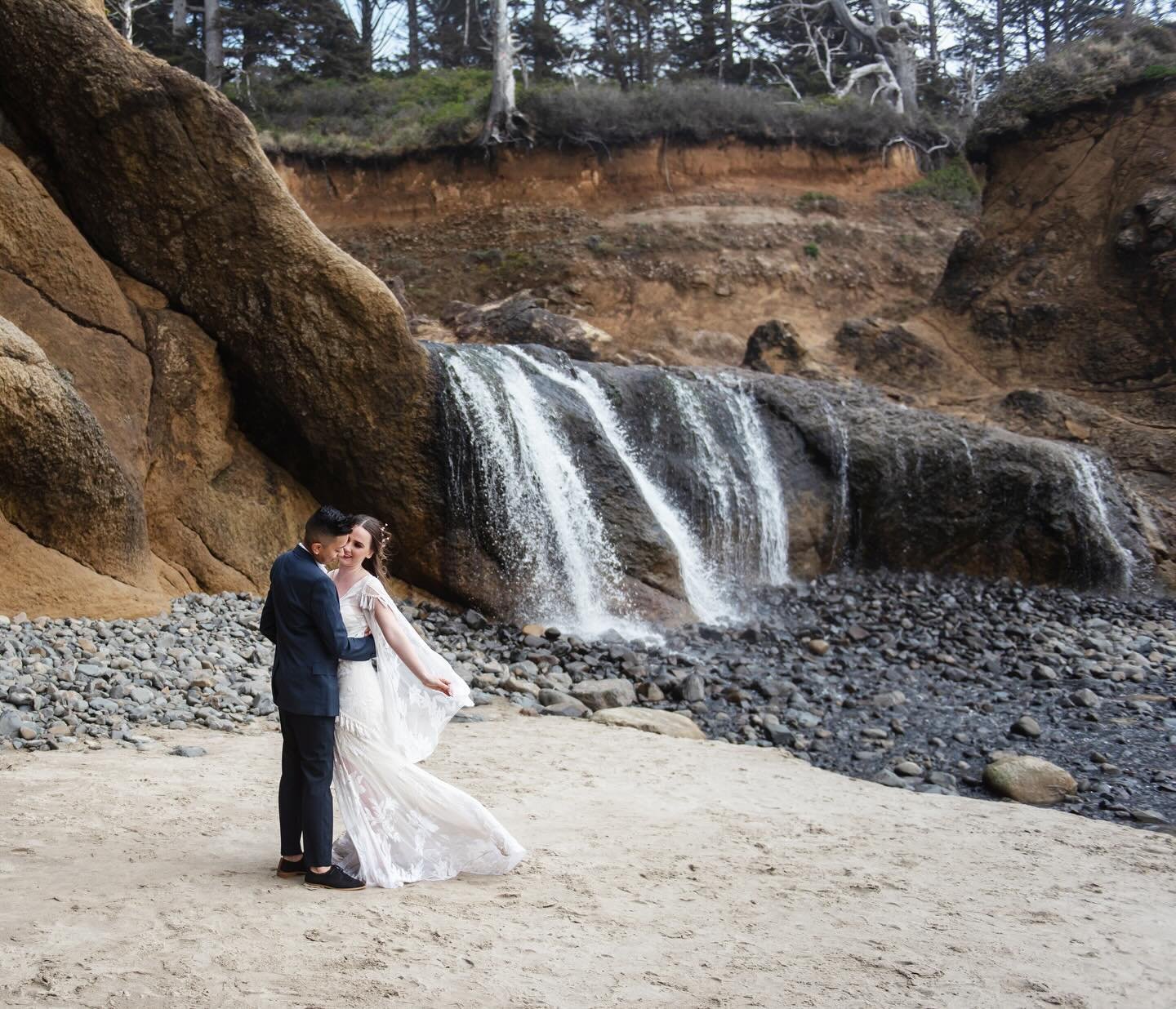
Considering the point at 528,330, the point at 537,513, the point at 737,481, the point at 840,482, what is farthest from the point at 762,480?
the point at 528,330

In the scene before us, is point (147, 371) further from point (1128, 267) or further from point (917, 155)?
point (917, 155)

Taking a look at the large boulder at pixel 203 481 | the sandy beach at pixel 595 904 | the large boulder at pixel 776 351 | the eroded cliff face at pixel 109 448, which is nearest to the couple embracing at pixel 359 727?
the sandy beach at pixel 595 904

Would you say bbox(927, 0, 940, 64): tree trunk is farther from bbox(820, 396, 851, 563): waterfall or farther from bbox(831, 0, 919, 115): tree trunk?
bbox(820, 396, 851, 563): waterfall

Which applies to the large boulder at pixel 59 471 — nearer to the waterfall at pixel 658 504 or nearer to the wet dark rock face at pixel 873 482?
the waterfall at pixel 658 504

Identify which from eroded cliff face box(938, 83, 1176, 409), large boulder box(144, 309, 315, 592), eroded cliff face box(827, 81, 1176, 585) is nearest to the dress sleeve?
large boulder box(144, 309, 315, 592)

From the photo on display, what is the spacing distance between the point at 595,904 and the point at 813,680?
19.8 ft

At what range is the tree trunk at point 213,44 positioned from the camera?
89.2 ft

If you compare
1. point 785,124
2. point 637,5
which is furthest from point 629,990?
point 637,5

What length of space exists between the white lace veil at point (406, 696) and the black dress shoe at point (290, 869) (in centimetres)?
52

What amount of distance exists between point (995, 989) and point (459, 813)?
1901 millimetres

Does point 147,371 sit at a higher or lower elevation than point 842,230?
lower

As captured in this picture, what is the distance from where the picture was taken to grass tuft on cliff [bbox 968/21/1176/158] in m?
18.5

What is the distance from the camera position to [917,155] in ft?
96.3

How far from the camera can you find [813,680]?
9.76m
